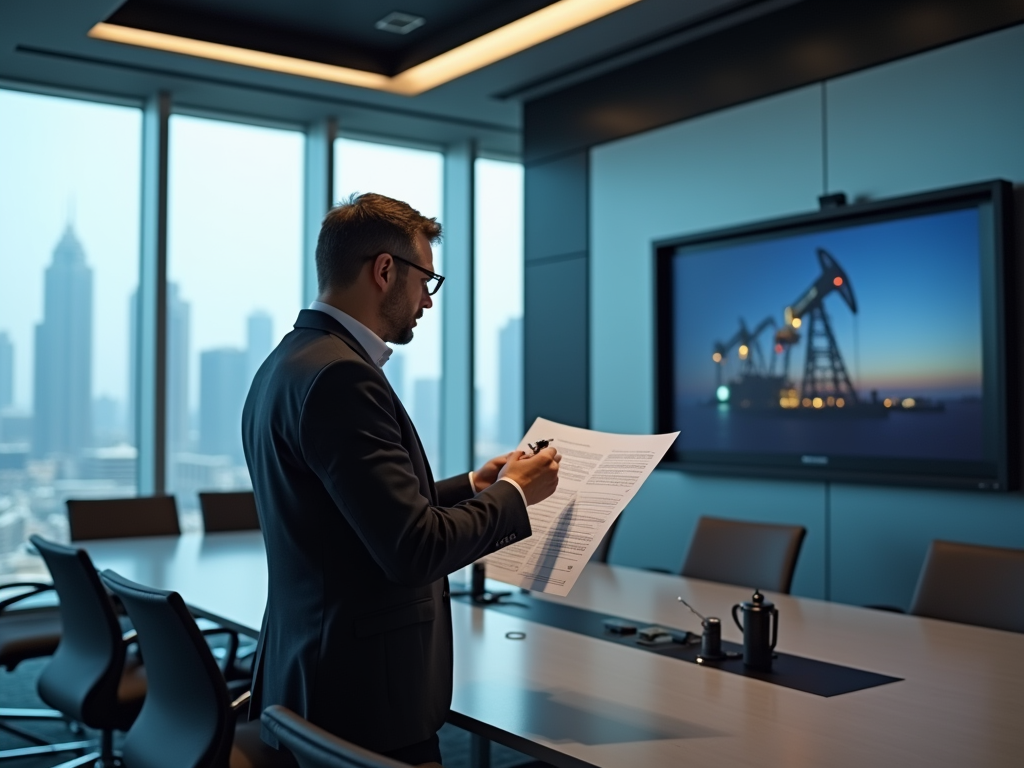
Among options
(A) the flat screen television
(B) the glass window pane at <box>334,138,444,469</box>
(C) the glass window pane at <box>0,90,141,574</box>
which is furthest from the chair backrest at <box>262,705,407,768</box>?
(B) the glass window pane at <box>334,138,444,469</box>

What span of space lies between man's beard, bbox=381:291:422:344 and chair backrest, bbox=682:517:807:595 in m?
2.20

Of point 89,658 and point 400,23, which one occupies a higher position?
point 400,23

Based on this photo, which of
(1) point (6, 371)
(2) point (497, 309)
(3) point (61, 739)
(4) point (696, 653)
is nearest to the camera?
(4) point (696, 653)

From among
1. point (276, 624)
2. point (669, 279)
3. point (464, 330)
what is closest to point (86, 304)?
point (464, 330)

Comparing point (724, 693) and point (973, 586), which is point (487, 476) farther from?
point (973, 586)

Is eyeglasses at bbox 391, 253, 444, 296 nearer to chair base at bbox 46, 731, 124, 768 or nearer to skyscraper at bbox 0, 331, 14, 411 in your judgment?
chair base at bbox 46, 731, 124, 768

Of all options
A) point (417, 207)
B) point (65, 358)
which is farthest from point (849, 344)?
point (65, 358)

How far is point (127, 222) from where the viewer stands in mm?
7160

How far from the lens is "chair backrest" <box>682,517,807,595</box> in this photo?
398 cm

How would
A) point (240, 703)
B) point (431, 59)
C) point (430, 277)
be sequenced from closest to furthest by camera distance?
point (430, 277) < point (240, 703) < point (431, 59)

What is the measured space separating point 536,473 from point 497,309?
6484 mm

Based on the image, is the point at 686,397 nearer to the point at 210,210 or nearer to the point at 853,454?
the point at 853,454

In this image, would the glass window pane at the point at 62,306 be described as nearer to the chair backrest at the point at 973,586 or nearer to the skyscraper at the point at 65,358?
the skyscraper at the point at 65,358

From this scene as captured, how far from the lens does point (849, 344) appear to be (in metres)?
5.10
